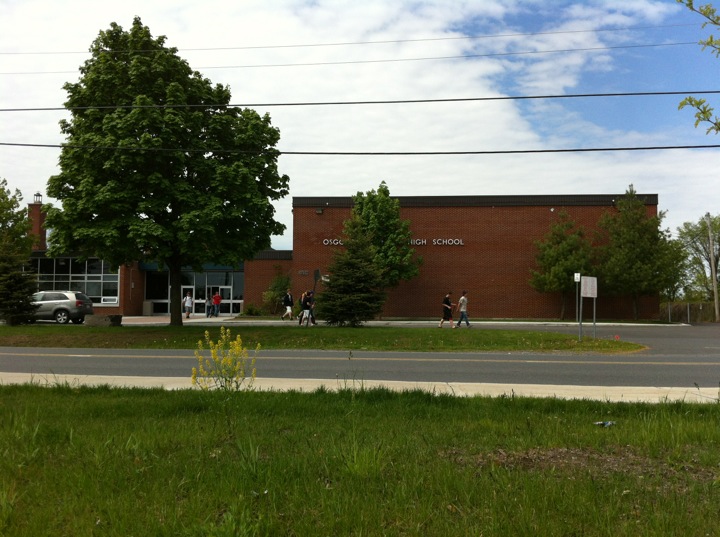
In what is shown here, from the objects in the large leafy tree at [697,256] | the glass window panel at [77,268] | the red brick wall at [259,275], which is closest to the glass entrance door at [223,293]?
the red brick wall at [259,275]

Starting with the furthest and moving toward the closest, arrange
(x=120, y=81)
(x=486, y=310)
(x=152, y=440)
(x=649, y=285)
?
(x=486, y=310)
(x=649, y=285)
(x=120, y=81)
(x=152, y=440)

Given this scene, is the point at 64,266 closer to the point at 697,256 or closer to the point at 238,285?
the point at 238,285

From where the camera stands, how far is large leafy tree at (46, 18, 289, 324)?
18719 millimetres

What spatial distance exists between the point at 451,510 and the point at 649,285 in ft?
120

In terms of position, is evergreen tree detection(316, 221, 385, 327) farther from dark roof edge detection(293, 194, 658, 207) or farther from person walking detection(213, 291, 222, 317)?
person walking detection(213, 291, 222, 317)

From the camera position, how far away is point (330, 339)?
2058cm

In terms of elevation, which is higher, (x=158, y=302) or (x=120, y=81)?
(x=120, y=81)

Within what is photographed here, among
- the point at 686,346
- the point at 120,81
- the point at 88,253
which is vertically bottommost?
the point at 686,346

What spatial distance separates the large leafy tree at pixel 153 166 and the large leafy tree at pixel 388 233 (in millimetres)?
14813

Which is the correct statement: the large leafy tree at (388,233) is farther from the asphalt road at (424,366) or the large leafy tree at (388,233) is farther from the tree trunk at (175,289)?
the asphalt road at (424,366)

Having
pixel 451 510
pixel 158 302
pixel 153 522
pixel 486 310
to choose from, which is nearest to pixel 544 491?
pixel 451 510

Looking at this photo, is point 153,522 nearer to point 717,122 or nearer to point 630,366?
point 717,122

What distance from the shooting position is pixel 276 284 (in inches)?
1601

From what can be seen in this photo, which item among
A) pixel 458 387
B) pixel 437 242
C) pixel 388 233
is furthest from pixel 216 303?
pixel 458 387
